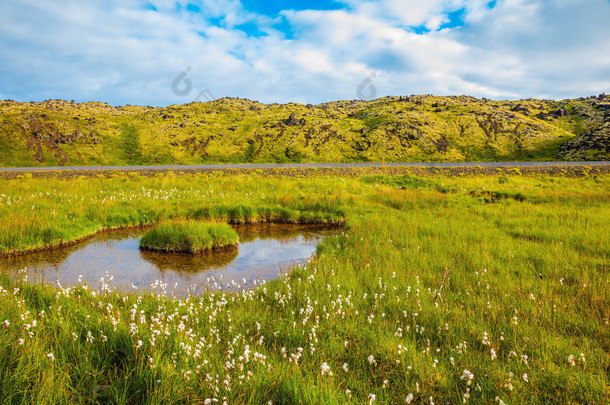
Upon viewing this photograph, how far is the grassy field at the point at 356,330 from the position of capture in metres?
3.53

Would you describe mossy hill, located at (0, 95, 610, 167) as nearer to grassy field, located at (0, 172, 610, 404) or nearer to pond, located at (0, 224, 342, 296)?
pond, located at (0, 224, 342, 296)

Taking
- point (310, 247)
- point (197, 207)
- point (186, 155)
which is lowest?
point (310, 247)

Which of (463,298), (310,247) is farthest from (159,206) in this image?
(463,298)

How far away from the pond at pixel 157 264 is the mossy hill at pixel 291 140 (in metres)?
96.7

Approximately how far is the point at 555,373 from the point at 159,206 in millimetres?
17823

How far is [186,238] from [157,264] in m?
1.73

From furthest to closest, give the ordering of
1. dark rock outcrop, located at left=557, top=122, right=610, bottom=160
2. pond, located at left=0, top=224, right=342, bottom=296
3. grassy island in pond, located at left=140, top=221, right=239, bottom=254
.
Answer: dark rock outcrop, located at left=557, top=122, right=610, bottom=160 → grassy island in pond, located at left=140, top=221, right=239, bottom=254 → pond, located at left=0, top=224, right=342, bottom=296

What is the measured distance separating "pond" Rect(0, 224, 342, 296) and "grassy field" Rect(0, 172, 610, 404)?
131 centimetres

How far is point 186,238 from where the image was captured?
12117 millimetres

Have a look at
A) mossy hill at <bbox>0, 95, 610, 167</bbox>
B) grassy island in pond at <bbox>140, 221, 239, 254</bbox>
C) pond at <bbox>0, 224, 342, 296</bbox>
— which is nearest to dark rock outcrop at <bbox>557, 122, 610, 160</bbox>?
mossy hill at <bbox>0, 95, 610, 167</bbox>

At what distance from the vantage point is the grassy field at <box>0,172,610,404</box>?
3.53 metres

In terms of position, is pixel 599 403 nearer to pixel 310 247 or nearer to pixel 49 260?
pixel 310 247

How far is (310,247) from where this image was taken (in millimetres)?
12922

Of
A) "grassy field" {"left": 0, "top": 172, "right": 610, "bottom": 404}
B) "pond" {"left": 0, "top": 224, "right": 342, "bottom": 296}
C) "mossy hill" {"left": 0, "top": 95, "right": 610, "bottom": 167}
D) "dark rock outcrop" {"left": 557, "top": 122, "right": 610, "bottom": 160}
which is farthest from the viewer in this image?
"mossy hill" {"left": 0, "top": 95, "right": 610, "bottom": 167}
